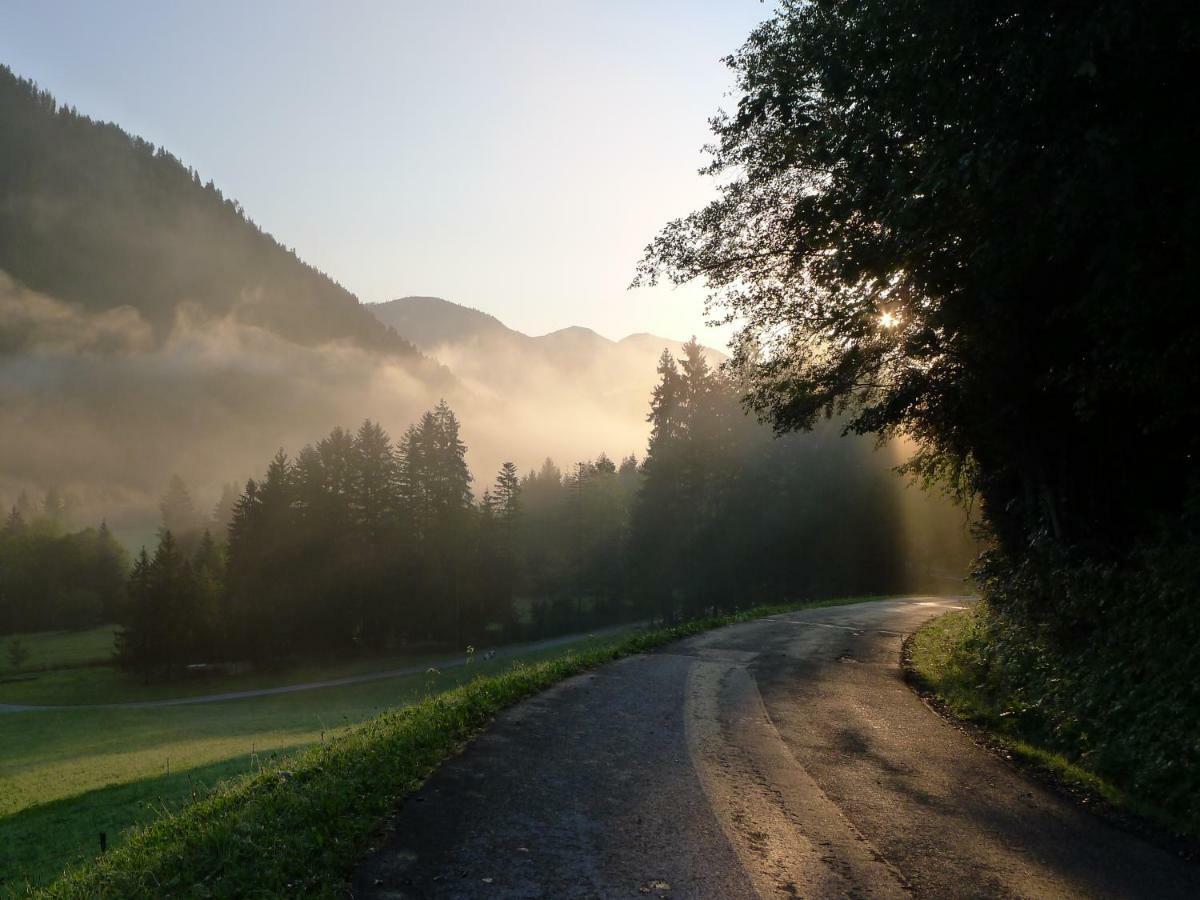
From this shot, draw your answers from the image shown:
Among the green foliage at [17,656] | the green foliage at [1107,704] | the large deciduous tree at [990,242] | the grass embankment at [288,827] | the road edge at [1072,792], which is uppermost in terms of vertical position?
the large deciduous tree at [990,242]

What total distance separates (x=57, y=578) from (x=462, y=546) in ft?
241

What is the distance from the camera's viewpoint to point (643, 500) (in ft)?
212

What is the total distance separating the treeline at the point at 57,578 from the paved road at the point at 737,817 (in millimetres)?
108181

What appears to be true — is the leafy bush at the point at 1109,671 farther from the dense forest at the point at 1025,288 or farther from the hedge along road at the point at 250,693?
the hedge along road at the point at 250,693

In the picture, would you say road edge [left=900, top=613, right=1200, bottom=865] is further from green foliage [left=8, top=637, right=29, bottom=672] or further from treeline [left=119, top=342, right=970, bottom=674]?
green foliage [left=8, top=637, right=29, bottom=672]

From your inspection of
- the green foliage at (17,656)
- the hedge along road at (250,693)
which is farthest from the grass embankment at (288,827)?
the green foliage at (17,656)

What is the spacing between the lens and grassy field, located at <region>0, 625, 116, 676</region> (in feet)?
241

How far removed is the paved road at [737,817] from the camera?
5.77m

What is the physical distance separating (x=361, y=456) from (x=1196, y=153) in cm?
6880

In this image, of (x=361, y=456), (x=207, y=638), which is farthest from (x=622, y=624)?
(x=207, y=638)

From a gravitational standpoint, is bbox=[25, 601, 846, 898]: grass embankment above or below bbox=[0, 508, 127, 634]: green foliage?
below

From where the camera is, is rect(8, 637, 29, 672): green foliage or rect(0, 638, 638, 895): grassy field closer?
rect(0, 638, 638, 895): grassy field

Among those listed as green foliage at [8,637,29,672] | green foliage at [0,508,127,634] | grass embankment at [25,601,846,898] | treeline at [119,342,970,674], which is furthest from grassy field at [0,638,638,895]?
green foliage at [0,508,127,634]

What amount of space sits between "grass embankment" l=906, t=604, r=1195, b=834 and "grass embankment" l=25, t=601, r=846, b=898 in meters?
6.58
